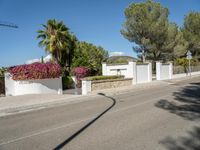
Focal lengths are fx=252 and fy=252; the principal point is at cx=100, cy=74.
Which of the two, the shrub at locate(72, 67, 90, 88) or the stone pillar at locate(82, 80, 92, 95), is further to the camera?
the shrub at locate(72, 67, 90, 88)

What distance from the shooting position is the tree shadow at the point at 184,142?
5508 millimetres

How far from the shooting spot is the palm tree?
29.6m

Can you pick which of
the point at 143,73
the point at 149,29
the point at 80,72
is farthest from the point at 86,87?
the point at 149,29

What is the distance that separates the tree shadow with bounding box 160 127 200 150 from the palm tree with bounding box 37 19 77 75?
2402cm

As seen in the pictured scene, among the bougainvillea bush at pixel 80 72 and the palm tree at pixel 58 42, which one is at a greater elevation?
the palm tree at pixel 58 42

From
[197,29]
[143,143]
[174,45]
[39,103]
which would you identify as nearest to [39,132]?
[143,143]

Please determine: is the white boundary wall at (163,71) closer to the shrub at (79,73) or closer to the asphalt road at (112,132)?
the shrub at (79,73)

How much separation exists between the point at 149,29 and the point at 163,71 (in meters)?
7.68

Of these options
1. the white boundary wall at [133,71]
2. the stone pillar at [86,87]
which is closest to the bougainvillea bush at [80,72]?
the white boundary wall at [133,71]

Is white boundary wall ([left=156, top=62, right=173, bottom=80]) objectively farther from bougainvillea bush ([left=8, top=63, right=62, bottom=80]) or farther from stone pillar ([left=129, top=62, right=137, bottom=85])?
bougainvillea bush ([left=8, top=63, right=62, bottom=80])

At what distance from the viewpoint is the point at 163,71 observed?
110ft

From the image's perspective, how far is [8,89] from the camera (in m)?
20.1

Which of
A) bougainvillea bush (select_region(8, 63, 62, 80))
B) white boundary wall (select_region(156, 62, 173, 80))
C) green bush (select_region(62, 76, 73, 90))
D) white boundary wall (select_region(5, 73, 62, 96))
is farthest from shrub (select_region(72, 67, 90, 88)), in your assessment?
white boundary wall (select_region(156, 62, 173, 80))

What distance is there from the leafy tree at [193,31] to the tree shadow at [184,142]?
1963 inches
